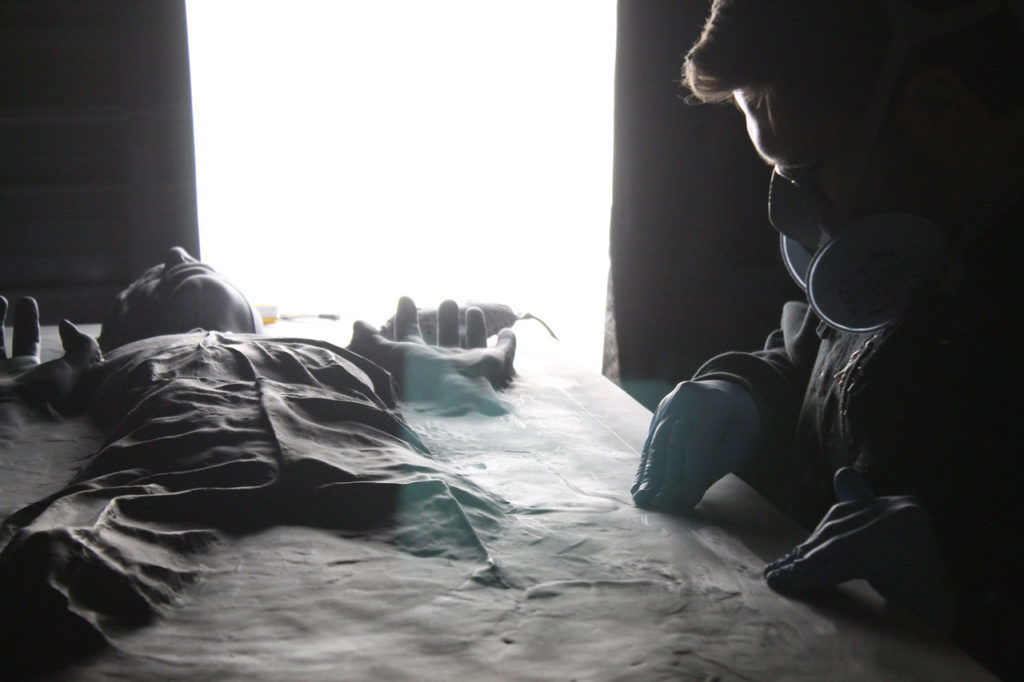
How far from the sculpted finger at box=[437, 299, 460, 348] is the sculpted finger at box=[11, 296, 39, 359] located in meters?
1.33

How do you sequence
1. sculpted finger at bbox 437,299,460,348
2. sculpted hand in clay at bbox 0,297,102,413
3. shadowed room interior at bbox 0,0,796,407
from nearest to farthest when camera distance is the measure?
sculpted hand in clay at bbox 0,297,102,413 → sculpted finger at bbox 437,299,460,348 → shadowed room interior at bbox 0,0,796,407

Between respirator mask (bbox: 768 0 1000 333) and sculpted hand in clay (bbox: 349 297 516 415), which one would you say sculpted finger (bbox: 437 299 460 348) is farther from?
respirator mask (bbox: 768 0 1000 333)

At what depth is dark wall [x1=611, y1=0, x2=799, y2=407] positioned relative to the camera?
3.86m

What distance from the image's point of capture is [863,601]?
1103 millimetres

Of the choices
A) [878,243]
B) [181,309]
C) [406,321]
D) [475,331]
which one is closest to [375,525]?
[878,243]

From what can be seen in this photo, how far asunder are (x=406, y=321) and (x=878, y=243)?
180 centimetres

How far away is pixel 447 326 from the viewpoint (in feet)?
9.29

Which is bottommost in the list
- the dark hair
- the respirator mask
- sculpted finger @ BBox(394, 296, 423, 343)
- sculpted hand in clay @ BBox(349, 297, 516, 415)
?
sculpted hand in clay @ BBox(349, 297, 516, 415)

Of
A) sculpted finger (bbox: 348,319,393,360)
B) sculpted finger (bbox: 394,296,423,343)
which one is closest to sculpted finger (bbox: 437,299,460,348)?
sculpted finger (bbox: 394,296,423,343)

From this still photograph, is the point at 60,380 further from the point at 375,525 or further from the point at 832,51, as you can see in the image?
the point at 832,51

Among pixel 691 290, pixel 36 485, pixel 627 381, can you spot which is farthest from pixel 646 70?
pixel 36 485

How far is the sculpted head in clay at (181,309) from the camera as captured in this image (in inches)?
108

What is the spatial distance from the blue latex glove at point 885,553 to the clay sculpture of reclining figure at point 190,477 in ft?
1.56

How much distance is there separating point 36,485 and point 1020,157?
1.69 meters
